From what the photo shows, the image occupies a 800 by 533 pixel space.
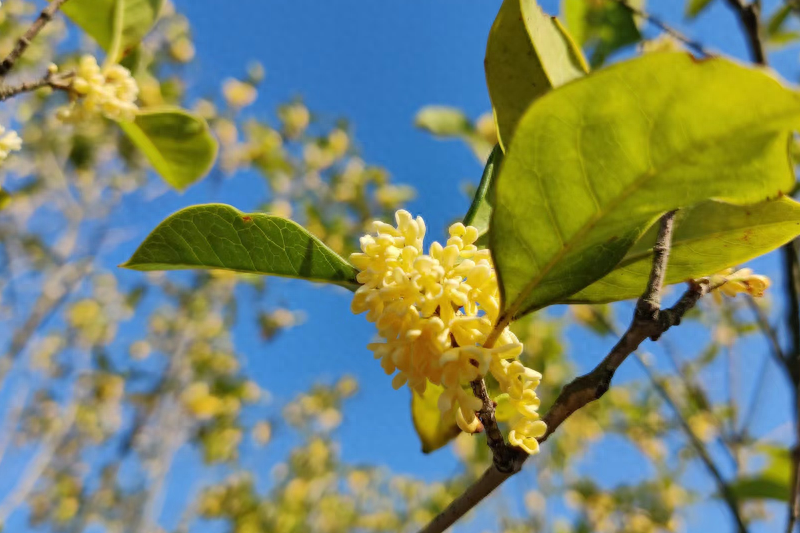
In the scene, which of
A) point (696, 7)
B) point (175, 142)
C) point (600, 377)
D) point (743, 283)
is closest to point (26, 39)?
point (175, 142)

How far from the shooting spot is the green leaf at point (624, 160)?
0.44 meters

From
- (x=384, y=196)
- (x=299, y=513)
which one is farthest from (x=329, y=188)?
(x=299, y=513)

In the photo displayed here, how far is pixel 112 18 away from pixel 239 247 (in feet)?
3.78

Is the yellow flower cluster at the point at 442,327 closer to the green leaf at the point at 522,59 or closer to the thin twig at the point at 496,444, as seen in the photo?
the thin twig at the point at 496,444

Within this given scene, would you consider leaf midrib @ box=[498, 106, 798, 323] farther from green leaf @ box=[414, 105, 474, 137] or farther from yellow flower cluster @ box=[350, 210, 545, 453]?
green leaf @ box=[414, 105, 474, 137]

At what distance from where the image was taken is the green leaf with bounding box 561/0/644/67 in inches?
57.2

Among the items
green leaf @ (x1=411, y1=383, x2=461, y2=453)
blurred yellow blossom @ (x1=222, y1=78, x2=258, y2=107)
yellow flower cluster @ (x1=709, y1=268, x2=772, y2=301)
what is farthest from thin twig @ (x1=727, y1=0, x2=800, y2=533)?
blurred yellow blossom @ (x1=222, y1=78, x2=258, y2=107)

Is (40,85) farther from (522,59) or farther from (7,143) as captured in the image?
(522,59)

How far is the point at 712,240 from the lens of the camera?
0.65 meters

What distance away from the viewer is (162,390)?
18.1ft

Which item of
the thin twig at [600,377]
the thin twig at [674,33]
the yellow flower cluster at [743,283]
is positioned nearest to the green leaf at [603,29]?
the thin twig at [674,33]

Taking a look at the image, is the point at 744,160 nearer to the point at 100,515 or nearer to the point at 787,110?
the point at 787,110

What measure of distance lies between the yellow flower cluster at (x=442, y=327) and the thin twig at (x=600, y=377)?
31 millimetres

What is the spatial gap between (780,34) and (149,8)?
2.41 m
